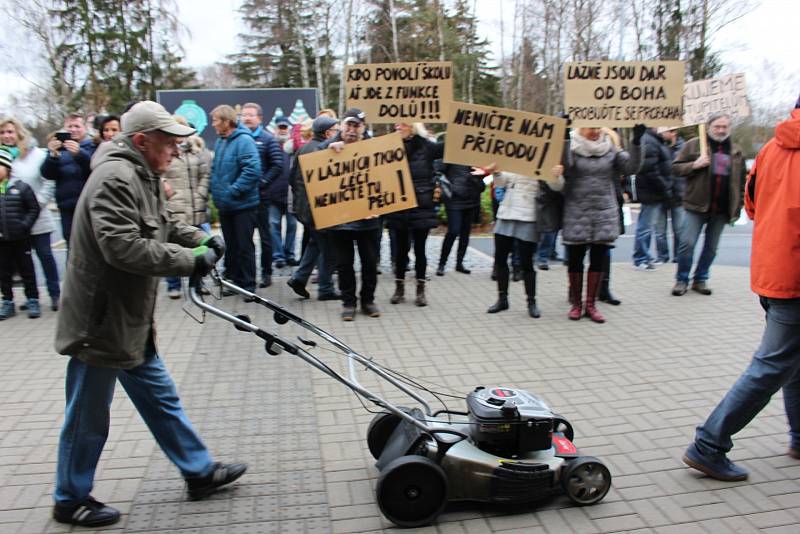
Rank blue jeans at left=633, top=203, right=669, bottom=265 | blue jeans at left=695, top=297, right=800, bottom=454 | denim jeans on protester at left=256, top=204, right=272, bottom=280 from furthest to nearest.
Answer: blue jeans at left=633, top=203, right=669, bottom=265
denim jeans on protester at left=256, top=204, right=272, bottom=280
blue jeans at left=695, top=297, right=800, bottom=454

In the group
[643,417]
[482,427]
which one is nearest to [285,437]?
[482,427]

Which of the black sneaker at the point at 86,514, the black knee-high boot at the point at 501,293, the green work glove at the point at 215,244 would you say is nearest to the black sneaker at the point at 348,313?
the black knee-high boot at the point at 501,293

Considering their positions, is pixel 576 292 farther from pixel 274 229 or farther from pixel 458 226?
pixel 274 229

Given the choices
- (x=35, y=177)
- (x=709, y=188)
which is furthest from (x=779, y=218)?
(x=35, y=177)

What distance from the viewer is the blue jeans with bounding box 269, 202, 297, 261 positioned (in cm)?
990

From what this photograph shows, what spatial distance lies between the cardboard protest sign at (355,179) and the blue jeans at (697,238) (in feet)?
12.2

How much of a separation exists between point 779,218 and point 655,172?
6777mm

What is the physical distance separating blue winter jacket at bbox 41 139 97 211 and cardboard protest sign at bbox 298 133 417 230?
264 centimetres

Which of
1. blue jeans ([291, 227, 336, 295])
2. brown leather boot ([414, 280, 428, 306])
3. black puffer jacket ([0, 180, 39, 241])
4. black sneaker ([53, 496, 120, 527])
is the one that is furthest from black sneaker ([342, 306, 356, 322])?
black sneaker ([53, 496, 120, 527])

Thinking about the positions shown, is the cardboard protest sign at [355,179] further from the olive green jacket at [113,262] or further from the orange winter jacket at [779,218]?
the orange winter jacket at [779,218]

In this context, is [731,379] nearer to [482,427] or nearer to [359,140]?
[482,427]

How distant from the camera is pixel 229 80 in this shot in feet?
164

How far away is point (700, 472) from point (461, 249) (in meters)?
6.21

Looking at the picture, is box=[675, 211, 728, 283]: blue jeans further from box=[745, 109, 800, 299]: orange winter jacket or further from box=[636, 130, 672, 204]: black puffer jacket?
box=[745, 109, 800, 299]: orange winter jacket
